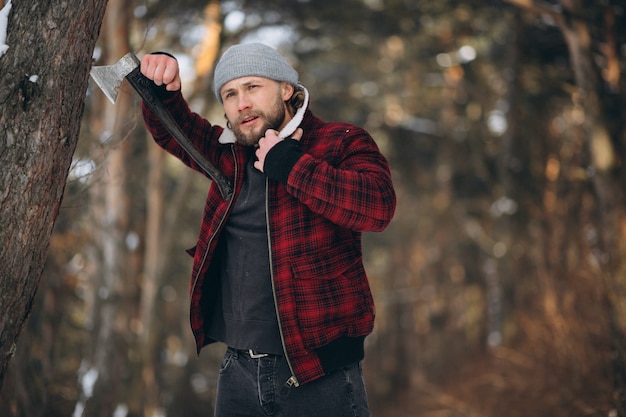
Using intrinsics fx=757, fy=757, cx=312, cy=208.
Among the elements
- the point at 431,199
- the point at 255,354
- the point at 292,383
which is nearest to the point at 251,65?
the point at 255,354

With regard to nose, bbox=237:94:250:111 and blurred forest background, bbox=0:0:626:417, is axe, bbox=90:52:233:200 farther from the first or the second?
blurred forest background, bbox=0:0:626:417

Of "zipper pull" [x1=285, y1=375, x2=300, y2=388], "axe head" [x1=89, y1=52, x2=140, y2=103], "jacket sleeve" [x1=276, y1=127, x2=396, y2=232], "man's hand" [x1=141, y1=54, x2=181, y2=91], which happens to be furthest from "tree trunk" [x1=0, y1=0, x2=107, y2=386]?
"zipper pull" [x1=285, y1=375, x2=300, y2=388]

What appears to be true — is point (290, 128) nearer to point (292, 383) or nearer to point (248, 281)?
point (248, 281)

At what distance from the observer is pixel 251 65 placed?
294 centimetres

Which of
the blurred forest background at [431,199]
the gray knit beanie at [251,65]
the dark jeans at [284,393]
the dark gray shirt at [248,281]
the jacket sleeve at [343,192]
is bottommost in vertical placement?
the blurred forest background at [431,199]

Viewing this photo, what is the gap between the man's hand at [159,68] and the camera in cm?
282

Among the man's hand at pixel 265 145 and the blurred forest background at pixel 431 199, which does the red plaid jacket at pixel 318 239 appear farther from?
the blurred forest background at pixel 431 199

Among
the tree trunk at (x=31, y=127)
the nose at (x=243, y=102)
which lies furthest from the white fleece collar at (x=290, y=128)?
the tree trunk at (x=31, y=127)

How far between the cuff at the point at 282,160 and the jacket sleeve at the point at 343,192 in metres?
0.01

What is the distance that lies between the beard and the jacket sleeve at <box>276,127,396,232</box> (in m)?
0.34

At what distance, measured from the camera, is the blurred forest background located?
6.82 m

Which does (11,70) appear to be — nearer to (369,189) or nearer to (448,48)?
(369,189)

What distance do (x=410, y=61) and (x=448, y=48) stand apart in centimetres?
78

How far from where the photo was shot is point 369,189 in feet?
8.49
